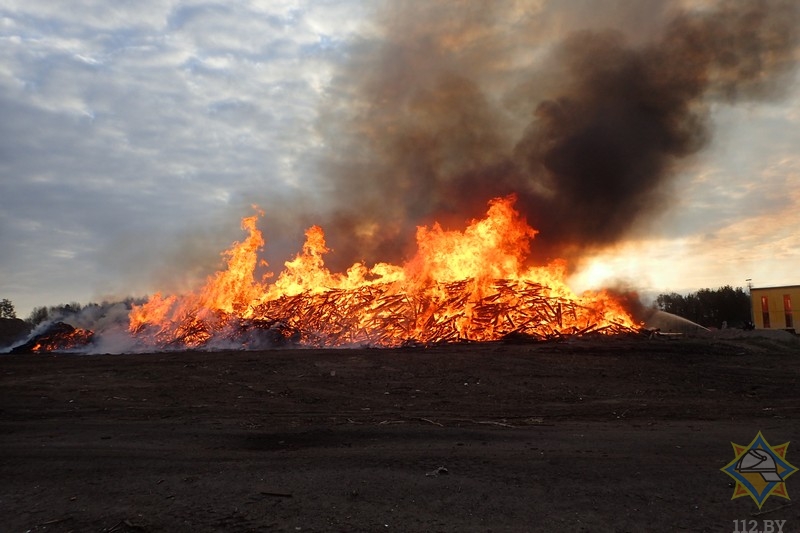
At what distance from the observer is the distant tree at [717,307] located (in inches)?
2172

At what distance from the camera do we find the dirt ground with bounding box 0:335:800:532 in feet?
15.6

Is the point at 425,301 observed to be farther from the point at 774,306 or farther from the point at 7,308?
the point at 7,308

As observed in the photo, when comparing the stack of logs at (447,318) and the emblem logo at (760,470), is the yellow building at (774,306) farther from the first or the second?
the emblem logo at (760,470)

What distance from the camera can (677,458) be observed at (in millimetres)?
6195

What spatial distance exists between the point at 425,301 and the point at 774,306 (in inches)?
1151

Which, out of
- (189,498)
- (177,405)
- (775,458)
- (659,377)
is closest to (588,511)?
(775,458)

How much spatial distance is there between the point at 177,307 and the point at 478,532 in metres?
25.8

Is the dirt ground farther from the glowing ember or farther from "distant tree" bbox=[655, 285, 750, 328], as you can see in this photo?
"distant tree" bbox=[655, 285, 750, 328]

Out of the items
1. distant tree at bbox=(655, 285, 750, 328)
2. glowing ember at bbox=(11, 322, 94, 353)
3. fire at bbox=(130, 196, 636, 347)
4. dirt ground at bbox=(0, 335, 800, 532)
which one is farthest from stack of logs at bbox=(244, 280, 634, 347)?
distant tree at bbox=(655, 285, 750, 328)

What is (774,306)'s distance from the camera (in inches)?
1432

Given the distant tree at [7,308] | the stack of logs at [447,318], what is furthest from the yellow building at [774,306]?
the distant tree at [7,308]

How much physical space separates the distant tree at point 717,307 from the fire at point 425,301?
40053 millimetres

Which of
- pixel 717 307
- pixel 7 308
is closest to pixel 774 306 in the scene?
pixel 717 307

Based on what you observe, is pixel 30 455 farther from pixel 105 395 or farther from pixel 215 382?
pixel 215 382
